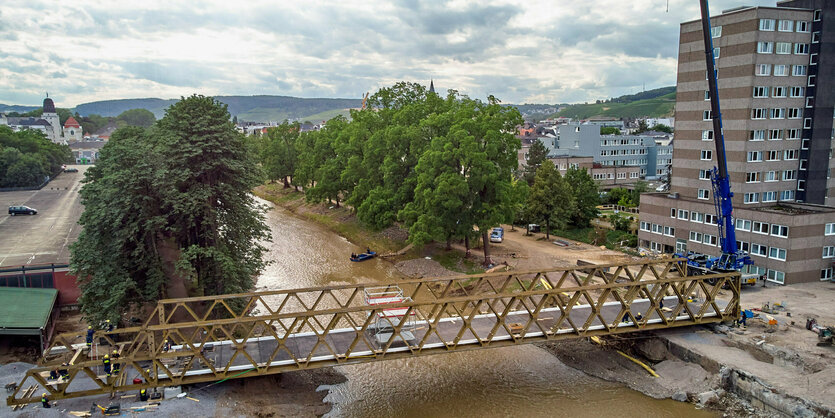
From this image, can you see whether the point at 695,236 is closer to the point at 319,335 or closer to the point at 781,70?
the point at 781,70

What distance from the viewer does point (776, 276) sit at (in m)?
32.7

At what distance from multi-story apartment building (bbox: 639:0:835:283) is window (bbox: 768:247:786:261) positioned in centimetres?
5

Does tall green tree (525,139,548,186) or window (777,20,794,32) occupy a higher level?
window (777,20,794,32)

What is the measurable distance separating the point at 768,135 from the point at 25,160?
85617 mm

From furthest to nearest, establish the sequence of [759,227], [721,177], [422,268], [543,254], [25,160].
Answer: [25,160], [543,254], [422,268], [759,227], [721,177]

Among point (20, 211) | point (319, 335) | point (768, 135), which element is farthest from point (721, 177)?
point (20, 211)

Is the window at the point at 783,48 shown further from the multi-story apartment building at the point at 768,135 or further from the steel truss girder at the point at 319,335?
the steel truss girder at the point at 319,335

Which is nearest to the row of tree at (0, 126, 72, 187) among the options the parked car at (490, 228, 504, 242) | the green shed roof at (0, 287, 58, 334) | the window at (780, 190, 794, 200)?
the green shed roof at (0, 287, 58, 334)

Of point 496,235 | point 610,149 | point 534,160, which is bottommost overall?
point 496,235

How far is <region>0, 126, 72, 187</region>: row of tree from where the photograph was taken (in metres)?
71.6

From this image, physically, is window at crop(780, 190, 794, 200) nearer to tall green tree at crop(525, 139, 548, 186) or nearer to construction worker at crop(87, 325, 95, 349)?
tall green tree at crop(525, 139, 548, 186)

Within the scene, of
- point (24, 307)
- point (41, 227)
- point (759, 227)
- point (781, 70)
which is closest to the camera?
point (24, 307)

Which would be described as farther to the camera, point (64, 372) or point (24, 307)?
point (24, 307)

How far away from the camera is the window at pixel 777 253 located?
32.3 m
